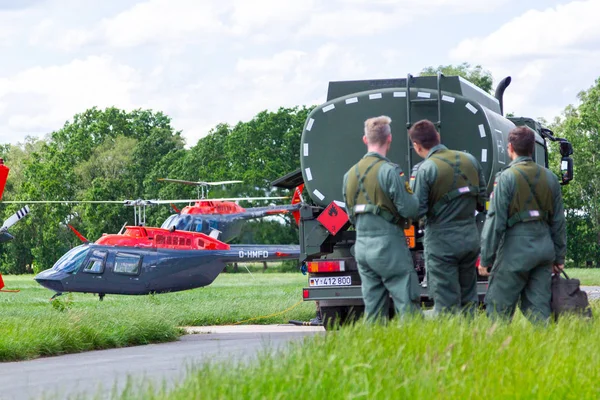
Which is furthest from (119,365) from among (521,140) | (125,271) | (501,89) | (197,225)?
(197,225)

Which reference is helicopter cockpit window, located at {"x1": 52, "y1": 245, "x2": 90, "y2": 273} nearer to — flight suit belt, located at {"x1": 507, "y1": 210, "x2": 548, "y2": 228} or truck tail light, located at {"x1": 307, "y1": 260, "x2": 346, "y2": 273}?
truck tail light, located at {"x1": 307, "y1": 260, "x2": 346, "y2": 273}

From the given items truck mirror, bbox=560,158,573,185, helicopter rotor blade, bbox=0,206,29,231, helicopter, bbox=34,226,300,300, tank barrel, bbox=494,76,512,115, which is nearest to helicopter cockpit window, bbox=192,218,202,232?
helicopter, bbox=34,226,300,300

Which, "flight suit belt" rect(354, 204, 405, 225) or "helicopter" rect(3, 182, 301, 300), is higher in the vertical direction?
"flight suit belt" rect(354, 204, 405, 225)

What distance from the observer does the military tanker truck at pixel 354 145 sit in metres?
13.3

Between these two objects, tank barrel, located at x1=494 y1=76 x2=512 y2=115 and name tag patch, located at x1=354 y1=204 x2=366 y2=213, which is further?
tank barrel, located at x1=494 y1=76 x2=512 y2=115

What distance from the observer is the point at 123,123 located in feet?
316

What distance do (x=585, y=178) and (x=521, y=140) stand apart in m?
66.7

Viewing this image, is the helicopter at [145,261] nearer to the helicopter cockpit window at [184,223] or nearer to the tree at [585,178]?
the helicopter cockpit window at [184,223]

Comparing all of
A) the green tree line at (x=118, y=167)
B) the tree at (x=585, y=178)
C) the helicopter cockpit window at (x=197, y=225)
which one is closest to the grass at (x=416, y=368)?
the helicopter cockpit window at (x=197, y=225)

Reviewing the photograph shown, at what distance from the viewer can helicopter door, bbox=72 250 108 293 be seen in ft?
97.4

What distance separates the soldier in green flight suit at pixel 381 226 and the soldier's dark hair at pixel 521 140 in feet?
3.89

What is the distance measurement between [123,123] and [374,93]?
8459 cm

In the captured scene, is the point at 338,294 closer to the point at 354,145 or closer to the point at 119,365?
the point at 354,145

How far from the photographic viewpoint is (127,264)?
2997 cm
